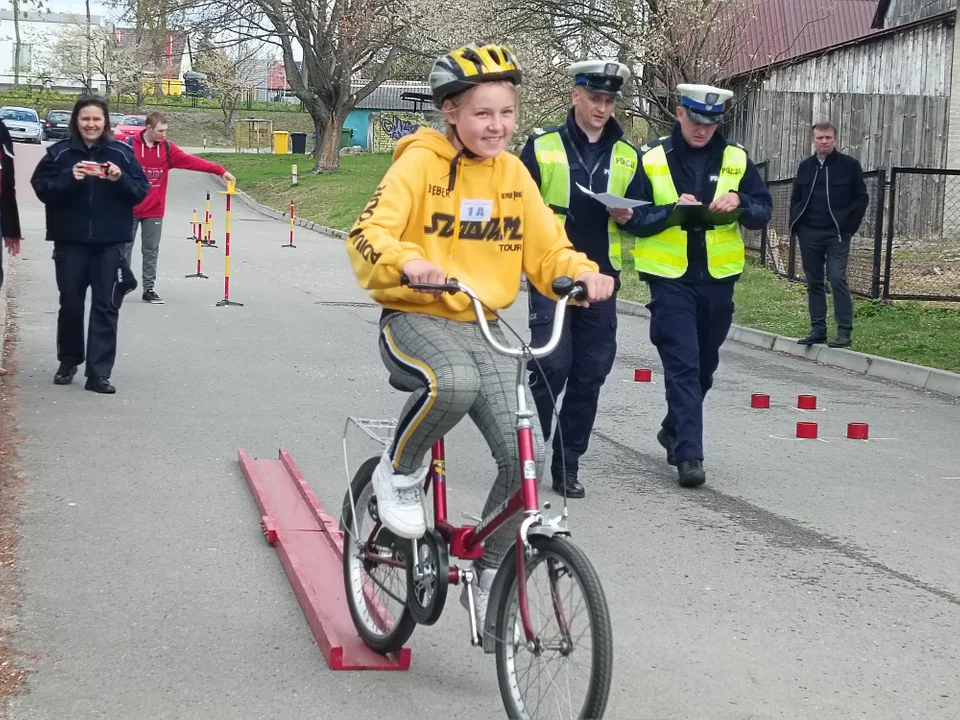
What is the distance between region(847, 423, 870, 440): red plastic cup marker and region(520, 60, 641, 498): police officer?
2.65 metres

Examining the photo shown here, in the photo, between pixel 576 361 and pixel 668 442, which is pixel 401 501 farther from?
pixel 668 442

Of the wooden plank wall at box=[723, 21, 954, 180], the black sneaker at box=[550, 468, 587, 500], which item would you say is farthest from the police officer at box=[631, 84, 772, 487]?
the wooden plank wall at box=[723, 21, 954, 180]

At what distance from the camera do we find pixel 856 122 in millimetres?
24531

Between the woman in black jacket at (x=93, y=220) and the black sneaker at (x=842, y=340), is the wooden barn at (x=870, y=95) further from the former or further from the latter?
the woman in black jacket at (x=93, y=220)

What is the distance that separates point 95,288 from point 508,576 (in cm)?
665

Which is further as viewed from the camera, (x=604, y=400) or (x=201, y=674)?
(x=604, y=400)

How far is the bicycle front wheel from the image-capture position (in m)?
3.58

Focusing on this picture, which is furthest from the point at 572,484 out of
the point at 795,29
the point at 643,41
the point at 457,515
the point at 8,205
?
the point at 795,29

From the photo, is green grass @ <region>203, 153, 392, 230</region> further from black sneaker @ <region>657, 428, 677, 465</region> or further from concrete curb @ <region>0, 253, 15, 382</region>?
black sneaker @ <region>657, 428, 677, 465</region>

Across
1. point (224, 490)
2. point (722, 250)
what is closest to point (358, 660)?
point (224, 490)

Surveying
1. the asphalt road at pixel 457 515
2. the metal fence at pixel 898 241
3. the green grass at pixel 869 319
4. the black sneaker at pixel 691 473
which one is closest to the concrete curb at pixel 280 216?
the green grass at pixel 869 319

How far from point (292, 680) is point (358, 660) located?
235 millimetres

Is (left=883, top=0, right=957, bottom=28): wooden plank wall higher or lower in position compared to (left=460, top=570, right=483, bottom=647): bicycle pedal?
higher

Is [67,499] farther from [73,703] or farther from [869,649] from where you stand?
[869,649]
